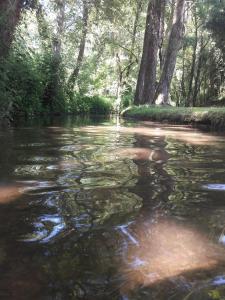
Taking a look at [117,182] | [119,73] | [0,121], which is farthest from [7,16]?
[119,73]

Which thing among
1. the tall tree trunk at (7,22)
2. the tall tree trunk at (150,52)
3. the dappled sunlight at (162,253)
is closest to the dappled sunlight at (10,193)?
the dappled sunlight at (162,253)

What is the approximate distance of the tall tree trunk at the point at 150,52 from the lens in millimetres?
21031

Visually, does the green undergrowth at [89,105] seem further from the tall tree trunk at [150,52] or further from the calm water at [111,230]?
the calm water at [111,230]

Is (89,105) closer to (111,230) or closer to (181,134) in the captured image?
(181,134)

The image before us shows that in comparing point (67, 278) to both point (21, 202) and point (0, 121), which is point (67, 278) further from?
point (0, 121)

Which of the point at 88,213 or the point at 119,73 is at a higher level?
the point at 119,73

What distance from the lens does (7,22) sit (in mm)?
9742

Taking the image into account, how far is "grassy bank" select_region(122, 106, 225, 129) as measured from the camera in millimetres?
10797

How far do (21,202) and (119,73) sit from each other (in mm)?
37110

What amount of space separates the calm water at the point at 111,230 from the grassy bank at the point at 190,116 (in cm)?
634

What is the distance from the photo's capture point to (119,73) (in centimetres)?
3931

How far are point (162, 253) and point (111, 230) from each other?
0.40m

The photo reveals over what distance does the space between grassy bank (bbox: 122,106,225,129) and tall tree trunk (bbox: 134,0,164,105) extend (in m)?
4.92

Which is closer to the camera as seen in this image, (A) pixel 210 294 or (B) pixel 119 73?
(A) pixel 210 294
